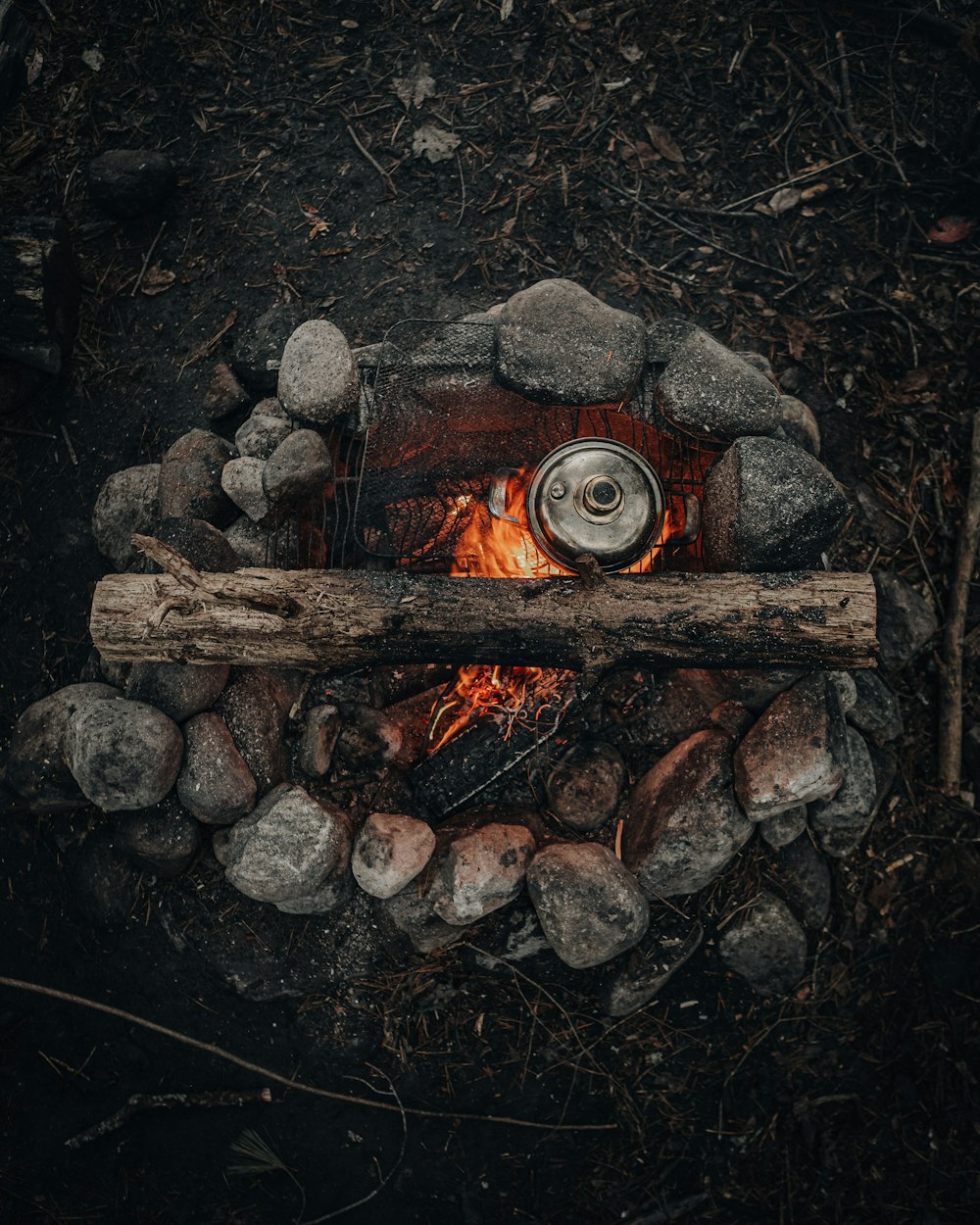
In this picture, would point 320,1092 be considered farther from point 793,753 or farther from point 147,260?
point 147,260

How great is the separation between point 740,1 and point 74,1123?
6384 millimetres

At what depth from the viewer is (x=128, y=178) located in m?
4.18

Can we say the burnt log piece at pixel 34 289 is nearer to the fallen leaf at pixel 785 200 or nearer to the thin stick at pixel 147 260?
the thin stick at pixel 147 260

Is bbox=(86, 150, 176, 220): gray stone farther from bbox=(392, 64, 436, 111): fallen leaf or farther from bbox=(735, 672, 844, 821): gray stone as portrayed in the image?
bbox=(735, 672, 844, 821): gray stone

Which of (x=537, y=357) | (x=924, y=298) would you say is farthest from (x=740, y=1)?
(x=537, y=357)

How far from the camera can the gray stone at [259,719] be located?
3.19 metres

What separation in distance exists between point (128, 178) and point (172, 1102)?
14.4 feet

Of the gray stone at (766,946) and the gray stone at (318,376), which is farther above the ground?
the gray stone at (318,376)

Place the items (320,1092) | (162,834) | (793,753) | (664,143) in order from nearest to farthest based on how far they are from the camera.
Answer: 1. (793,753)
2. (162,834)
3. (320,1092)
4. (664,143)

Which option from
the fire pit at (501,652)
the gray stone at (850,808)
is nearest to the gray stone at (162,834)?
the fire pit at (501,652)

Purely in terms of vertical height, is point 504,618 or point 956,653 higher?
point 504,618

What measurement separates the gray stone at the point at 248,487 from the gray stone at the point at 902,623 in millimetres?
2680

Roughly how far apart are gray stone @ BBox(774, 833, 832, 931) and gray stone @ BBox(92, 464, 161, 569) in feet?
10.1

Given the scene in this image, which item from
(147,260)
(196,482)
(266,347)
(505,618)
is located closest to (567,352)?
→ (505,618)
